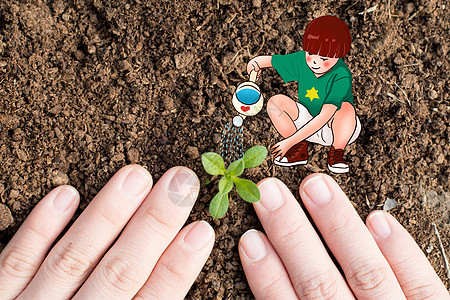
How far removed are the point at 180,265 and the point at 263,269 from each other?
13.8 inches

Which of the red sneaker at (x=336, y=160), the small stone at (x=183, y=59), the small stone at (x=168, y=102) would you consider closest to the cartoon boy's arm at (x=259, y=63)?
the small stone at (x=183, y=59)

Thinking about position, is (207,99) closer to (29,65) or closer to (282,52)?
(282,52)

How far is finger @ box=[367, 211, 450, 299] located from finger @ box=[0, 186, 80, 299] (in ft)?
4.39

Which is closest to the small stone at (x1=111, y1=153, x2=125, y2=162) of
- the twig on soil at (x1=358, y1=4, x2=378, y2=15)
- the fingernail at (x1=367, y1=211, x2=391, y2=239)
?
the fingernail at (x1=367, y1=211, x2=391, y2=239)

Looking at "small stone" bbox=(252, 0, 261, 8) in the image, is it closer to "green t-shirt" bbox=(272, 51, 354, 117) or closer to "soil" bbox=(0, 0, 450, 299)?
"soil" bbox=(0, 0, 450, 299)

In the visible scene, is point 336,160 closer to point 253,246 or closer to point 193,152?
point 253,246

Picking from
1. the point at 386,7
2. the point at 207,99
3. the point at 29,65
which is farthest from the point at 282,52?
the point at 29,65

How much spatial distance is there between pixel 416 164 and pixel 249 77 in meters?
0.87

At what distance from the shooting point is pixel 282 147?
2.22 metres

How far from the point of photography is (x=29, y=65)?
2.21m

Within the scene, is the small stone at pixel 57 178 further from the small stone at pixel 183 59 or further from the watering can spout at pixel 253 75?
the watering can spout at pixel 253 75

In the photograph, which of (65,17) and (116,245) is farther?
(65,17)

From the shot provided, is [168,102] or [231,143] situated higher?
[168,102]

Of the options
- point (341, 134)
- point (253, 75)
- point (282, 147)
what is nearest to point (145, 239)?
point (282, 147)
